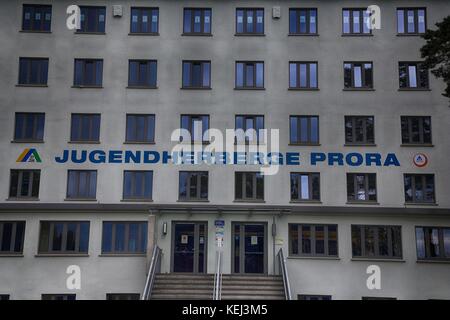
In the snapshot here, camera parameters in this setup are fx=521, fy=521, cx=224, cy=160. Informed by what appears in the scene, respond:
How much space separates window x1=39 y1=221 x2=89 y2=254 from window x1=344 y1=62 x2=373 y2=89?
625 inches

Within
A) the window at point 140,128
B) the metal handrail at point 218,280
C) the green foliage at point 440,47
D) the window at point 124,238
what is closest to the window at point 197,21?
the window at point 140,128

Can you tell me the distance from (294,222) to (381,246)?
459 centimetres

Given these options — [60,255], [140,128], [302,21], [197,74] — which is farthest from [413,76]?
[60,255]

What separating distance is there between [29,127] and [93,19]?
692 centimetres

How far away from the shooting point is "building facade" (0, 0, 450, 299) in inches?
1033

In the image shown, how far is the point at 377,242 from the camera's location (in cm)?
2658

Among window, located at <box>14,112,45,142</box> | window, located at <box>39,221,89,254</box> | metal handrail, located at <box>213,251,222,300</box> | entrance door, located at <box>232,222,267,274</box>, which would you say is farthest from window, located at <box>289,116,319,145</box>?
window, located at <box>14,112,45,142</box>

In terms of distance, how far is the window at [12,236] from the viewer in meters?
26.4

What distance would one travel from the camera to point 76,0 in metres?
28.8

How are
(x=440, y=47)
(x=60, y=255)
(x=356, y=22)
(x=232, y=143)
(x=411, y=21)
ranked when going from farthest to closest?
(x=356, y=22)
(x=411, y=21)
(x=232, y=143)
(x=60, y=255)
(x=440, y=47)

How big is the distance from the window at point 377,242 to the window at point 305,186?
8.65 ft

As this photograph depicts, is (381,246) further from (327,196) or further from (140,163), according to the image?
(140,163)

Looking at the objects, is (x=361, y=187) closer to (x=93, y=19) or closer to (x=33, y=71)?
(x=93, y=19)
